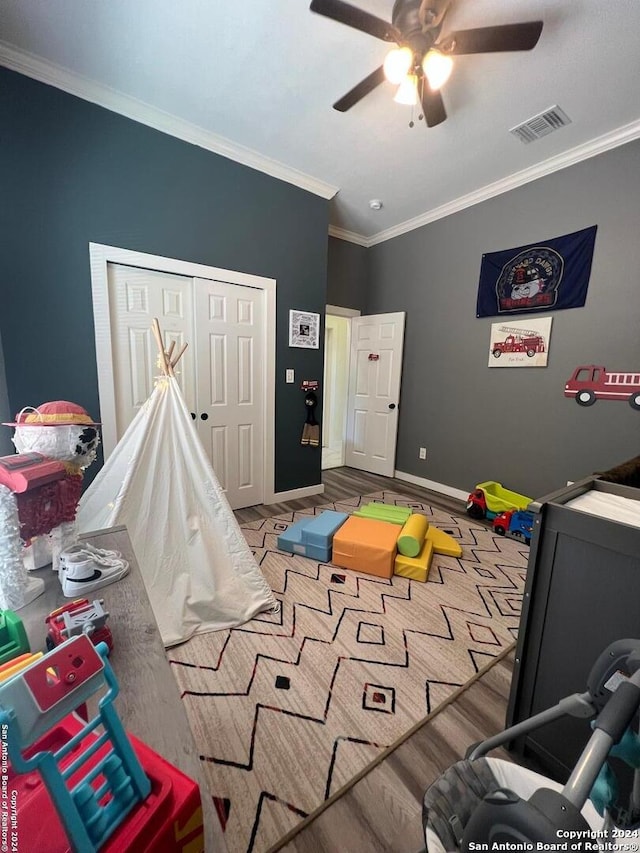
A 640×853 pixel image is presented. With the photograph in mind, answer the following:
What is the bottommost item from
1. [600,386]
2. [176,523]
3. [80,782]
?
[176,523]

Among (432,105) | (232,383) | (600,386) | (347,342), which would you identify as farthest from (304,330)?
(600,386)

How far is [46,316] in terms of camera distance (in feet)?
7.17

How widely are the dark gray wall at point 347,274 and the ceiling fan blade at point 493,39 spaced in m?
2.65

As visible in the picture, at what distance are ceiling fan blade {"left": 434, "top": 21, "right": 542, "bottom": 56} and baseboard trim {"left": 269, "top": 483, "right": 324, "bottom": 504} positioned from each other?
3299 millimetres

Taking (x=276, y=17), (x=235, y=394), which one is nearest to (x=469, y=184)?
(x=276, y=17)

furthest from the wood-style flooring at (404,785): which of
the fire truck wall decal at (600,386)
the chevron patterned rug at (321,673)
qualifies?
the fire truck wall decal at (600,386)

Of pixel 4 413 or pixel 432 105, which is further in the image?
pixel 4 413

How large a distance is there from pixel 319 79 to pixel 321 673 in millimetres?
3265

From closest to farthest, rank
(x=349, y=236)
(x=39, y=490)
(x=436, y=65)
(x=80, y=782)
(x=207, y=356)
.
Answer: (x=80, y=782) < (x=39, y=490) < (x=436, y=65) < (x=207, y=356) < (x=349, y=236)

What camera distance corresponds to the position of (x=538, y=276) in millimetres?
2953

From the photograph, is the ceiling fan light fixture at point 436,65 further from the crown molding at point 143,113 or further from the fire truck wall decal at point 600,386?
the fire truck wall decal at point 600,386

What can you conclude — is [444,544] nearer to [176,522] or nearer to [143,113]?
[176,522]

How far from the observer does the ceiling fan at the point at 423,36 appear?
1.46 metres

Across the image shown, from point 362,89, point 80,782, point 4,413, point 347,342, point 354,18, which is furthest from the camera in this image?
point 347,342
